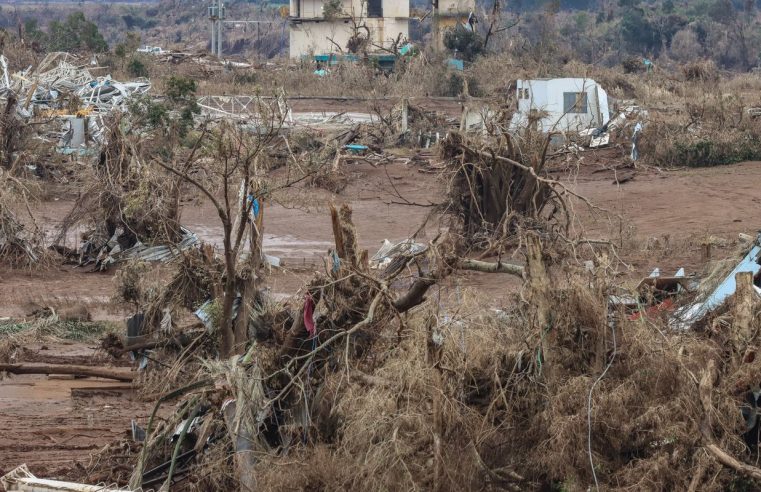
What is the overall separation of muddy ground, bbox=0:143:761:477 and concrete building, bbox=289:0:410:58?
→ 2684 centimetres

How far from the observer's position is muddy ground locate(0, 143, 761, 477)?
10570 mm

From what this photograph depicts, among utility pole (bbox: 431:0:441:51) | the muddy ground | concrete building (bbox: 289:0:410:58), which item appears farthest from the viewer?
concrete building (bbox: 289:0:410:58)

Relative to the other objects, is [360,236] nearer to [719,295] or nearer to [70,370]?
[70,370]

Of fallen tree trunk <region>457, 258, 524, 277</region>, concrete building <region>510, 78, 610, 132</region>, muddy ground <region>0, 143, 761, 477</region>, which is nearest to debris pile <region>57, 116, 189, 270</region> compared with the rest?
muddy ground <region>0, 143, 761, 477</region>

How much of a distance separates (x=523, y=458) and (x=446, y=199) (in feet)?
31.5

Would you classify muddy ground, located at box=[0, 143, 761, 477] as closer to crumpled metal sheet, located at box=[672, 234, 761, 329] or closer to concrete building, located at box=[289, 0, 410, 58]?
crumpled metal sheet, located at box=[672, 234, 761, 329]

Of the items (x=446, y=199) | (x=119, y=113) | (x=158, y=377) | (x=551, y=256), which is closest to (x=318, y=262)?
(x=446, y=199)

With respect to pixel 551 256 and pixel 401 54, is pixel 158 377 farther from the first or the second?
pixel 401 54

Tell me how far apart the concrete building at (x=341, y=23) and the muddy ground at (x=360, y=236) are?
2684 centimetres

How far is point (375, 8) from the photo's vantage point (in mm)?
53250

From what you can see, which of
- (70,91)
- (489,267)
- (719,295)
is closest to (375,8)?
(70,91)

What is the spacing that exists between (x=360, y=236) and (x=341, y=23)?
110 feet

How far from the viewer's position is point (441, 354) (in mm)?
8047

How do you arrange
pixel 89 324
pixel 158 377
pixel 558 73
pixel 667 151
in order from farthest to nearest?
pixel 558 73, pixel 667 151, pixel 89 324, pixel 158 377
